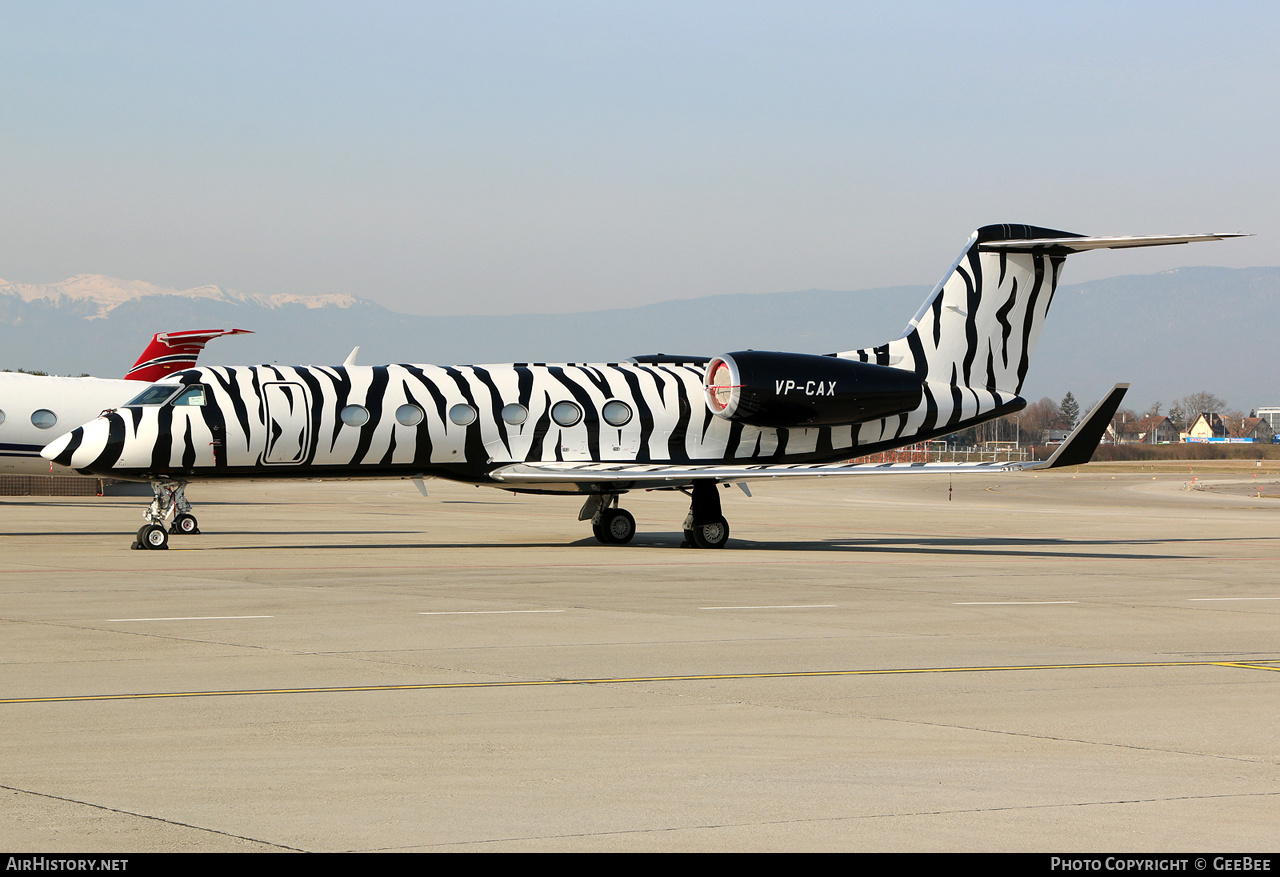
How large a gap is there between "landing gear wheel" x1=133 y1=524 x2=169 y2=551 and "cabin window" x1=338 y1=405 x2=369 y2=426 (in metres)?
3.80

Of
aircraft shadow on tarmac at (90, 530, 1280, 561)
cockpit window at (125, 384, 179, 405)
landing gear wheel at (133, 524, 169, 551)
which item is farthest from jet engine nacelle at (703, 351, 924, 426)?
landing gear wheel at (133, 524, 169, 551)

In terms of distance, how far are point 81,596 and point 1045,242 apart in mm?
20343

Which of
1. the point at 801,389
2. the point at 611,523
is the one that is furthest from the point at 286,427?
the point at 801,389

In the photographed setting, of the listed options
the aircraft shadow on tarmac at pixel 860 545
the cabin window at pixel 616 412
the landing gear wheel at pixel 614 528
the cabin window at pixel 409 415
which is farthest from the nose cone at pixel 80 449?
the landing gear wheel at pixel 614 528

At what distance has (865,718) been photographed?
31.1ft

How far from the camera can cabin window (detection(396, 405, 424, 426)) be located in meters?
26.3

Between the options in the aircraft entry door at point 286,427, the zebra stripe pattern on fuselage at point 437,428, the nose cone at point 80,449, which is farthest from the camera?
the aircraft entry door at point 286,427

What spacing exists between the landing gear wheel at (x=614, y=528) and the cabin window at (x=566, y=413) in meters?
2.39

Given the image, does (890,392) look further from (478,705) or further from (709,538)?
(478,705)

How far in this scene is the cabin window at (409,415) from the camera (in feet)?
86.4

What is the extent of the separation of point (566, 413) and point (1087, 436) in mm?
9671

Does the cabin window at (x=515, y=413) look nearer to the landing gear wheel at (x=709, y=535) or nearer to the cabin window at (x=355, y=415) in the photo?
→ the cabin window at (x=355, y=415)

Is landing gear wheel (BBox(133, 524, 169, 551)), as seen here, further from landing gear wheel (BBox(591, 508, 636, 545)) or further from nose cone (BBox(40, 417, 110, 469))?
landing gear wheel (BBox(591, 508, 636, 545))

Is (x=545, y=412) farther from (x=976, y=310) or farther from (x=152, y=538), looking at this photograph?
(x=976, y=310)
